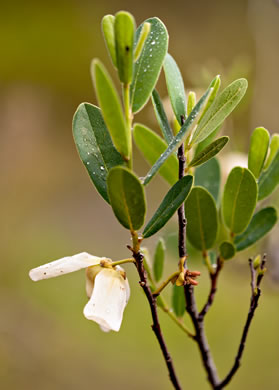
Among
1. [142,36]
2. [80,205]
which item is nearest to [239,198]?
[142,36]

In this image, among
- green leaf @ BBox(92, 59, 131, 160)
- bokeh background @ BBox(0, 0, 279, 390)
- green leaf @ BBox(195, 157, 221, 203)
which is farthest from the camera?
bokeh background @ BBox(0, 0, 279, 390)

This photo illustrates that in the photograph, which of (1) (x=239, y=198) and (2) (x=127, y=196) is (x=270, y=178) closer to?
(1) (x=239, y=198)

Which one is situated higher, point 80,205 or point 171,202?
point 80,205

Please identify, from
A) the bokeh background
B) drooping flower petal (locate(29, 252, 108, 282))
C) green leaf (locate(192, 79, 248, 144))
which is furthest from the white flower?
the bokeh background

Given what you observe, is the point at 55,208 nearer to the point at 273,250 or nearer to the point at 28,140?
the point at 28,140

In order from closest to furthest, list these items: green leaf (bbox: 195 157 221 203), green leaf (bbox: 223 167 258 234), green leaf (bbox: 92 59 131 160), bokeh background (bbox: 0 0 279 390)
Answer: green leaf (bbox: 92 59 131 160) → green leaf (bbox: 223 167 258 234) → green leaf (bbox: 195 157 221 203) → bokeh background (bbox: 0 0 279 390)

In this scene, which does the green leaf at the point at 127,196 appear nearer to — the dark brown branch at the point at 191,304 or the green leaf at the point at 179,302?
the dark brown branch at the point at 191,304

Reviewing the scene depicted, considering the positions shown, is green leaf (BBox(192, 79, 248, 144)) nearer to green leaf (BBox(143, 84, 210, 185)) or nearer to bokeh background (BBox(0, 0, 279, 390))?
green leaf (BBox(143, 84, 210, 185))
